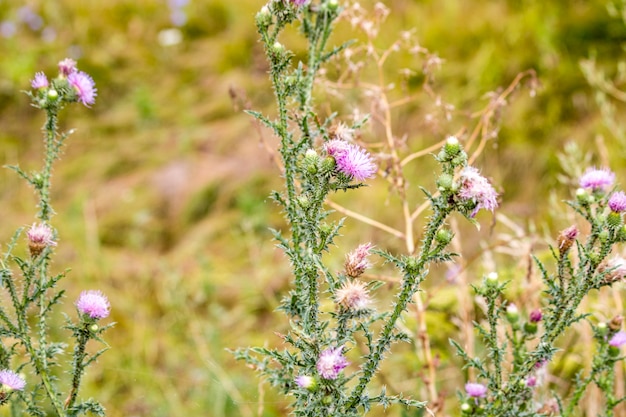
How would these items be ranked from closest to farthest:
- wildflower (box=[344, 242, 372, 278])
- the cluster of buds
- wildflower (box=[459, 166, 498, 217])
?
wildflower (box=[459, 166, 498, 217]), wildflower (box=[344, 242, 372, 278]), the cluster of buds

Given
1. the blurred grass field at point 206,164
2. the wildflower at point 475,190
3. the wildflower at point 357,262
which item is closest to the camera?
the wildflower at point 475,190

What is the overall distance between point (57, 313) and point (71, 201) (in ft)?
3.44

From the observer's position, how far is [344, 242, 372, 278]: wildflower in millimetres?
1072

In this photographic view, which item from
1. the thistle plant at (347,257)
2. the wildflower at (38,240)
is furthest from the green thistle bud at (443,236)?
the wildflower at (38,240)

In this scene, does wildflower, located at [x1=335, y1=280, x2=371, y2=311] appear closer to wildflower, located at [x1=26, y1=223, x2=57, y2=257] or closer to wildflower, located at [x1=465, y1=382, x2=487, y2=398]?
wildflower, located at [x1=465, y1=382, x2=487, y2=398]

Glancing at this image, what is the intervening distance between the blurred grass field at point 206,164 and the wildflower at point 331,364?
1.16 m

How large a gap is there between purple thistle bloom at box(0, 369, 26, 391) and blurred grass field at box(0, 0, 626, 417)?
Result: 1.19 metres

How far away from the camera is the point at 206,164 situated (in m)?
3.98

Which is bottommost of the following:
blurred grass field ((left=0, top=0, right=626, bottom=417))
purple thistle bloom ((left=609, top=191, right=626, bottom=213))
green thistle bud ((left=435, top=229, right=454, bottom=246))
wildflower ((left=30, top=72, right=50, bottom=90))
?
green thistle bud ((left=435, top=229, right=454, bottom=246))

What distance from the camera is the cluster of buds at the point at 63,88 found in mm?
Result: 1206

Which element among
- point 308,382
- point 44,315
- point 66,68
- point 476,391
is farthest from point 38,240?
point 476,391

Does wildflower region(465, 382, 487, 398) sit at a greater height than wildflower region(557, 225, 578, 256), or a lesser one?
lesser

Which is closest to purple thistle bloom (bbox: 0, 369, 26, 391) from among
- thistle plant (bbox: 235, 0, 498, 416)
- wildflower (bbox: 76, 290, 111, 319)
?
wildflower (bbox: 76, 290, 111, 319)

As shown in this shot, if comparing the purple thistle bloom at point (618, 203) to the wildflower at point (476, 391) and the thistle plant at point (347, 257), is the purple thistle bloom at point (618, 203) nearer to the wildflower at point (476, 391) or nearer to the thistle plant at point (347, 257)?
the thistle plant at point (347, 257)
